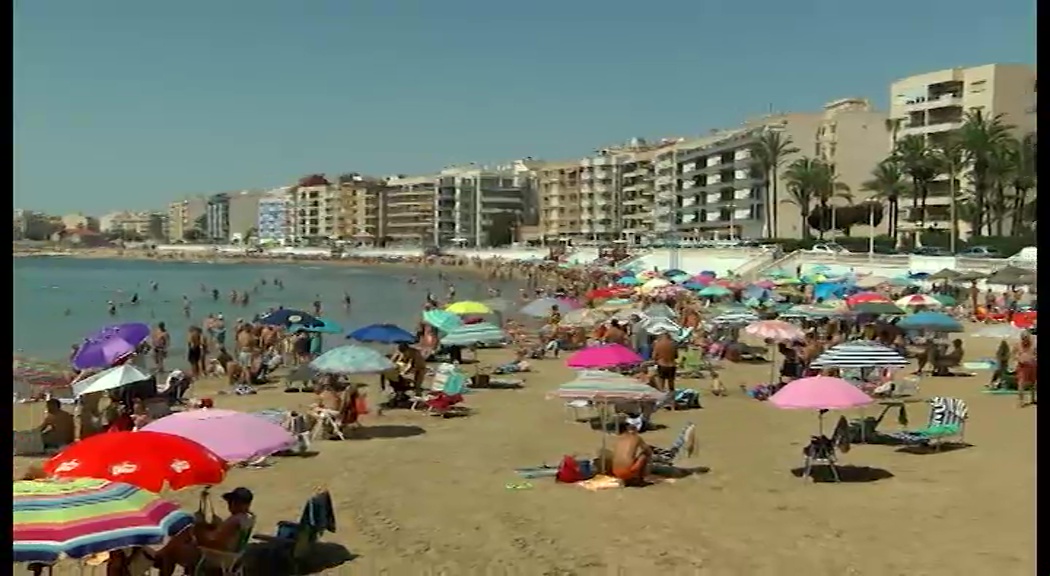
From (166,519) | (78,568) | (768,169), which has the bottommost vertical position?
(78,568)

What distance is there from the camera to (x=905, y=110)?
3041 inches

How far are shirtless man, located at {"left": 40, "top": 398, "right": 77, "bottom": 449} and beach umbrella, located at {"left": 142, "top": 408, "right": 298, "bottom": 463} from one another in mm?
4918

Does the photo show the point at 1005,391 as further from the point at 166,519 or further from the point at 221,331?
the point at 221,331

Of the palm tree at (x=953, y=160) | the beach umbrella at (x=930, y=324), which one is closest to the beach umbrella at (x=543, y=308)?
the beach umbrella at (x=930, y=324)

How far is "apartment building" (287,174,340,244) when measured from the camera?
17462cm

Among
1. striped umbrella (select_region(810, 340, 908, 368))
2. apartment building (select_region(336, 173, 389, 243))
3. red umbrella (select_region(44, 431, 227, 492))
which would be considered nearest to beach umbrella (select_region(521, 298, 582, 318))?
striped umbrella (select_region(810, 340, 908, 368))

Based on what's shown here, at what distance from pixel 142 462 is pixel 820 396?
6.29 meters

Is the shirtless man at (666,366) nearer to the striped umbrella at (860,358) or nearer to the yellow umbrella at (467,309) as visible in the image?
the striped umbrella at (860,358)

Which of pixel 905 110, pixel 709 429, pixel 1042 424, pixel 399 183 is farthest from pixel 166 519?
pixel 399 183

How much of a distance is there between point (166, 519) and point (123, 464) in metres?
0.95

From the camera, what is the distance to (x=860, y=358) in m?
13.3

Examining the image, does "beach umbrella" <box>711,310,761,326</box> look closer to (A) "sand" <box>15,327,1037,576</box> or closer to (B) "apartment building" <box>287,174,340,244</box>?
(A) "sand" <box>15,327,1037,576</box>

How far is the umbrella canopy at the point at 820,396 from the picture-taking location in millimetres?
10110

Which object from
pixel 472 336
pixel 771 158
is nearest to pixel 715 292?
pixel 472 336
